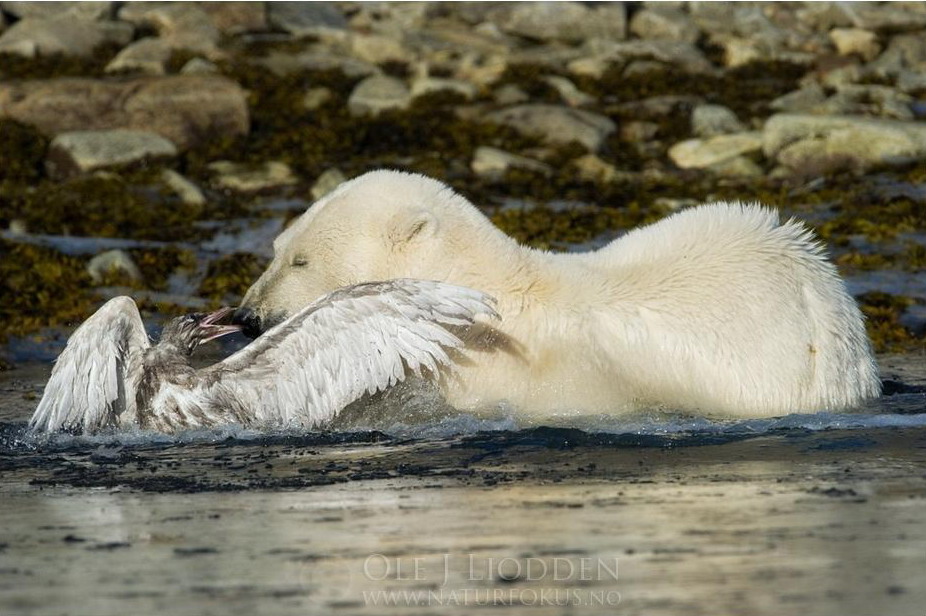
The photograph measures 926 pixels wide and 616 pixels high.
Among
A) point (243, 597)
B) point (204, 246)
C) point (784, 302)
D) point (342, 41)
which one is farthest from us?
point (342, 41)

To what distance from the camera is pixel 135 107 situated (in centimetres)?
1573

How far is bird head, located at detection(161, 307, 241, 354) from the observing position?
6.85m

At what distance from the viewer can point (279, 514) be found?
5258 millimetres

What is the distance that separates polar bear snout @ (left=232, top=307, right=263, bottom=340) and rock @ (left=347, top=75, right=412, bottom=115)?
33.5 feet

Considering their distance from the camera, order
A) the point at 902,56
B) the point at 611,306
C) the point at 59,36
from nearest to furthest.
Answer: the point at 611,306
the point at 59,36
the point at 902,56

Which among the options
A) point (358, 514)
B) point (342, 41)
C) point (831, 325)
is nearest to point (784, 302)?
point (831, 325)

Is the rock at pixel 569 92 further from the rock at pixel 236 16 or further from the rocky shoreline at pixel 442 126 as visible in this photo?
the rock at pixel 236 16

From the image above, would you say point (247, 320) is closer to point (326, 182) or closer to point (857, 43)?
point (326, 182)

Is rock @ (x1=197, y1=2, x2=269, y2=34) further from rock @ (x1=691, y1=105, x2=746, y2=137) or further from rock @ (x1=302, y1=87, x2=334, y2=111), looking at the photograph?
rock @ (x1=691, y1=105, x2=746, y2=137)

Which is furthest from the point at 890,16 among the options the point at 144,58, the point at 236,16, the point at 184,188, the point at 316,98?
the point at 184,188

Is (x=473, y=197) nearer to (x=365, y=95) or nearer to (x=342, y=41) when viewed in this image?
(x=365, y=95)

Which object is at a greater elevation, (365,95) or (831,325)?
(365,95)

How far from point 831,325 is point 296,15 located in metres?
15.0

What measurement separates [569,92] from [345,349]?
470 inches
